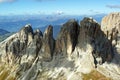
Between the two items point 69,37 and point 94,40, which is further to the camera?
point 69,37

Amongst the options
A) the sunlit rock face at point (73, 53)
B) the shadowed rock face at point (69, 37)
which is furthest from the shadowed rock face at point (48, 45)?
the shadowed rock face at point (69, 37)

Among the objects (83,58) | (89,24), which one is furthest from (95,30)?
(83,58)

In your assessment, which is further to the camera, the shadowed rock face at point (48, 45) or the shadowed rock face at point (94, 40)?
the shadowed rock face at point (48, 45)

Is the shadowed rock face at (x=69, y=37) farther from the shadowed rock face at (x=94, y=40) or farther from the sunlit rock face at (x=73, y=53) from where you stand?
the shadowed rock face at (x=94, y=40)

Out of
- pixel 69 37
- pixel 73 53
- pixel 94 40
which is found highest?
pixel 69 37

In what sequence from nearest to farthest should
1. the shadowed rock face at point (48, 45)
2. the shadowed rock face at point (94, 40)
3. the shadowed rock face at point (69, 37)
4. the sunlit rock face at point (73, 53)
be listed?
the sunlit rock face at point (73, 53), the shadowed rock face at point (94, 40), the shadowed rock face at point (69, 37), the shadowed rock face at point (48, 45)

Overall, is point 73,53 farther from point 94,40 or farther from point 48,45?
point 48,45

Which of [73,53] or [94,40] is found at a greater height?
[94,40]

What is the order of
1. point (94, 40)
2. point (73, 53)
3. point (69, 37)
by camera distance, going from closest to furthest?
point (94, 40), point (73, 53), point (69, 37)

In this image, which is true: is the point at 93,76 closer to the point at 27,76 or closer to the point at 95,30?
the point at 95,30

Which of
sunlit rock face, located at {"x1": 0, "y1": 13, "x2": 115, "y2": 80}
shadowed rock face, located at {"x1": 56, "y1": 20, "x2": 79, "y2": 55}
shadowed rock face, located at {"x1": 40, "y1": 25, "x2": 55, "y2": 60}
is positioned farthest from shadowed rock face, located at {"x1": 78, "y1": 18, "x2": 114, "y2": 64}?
shadowed rock face, located at {"x1": 40, "y1": 25, "x2": 55, "y2": 60}

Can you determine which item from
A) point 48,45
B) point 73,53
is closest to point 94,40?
point 73,53
